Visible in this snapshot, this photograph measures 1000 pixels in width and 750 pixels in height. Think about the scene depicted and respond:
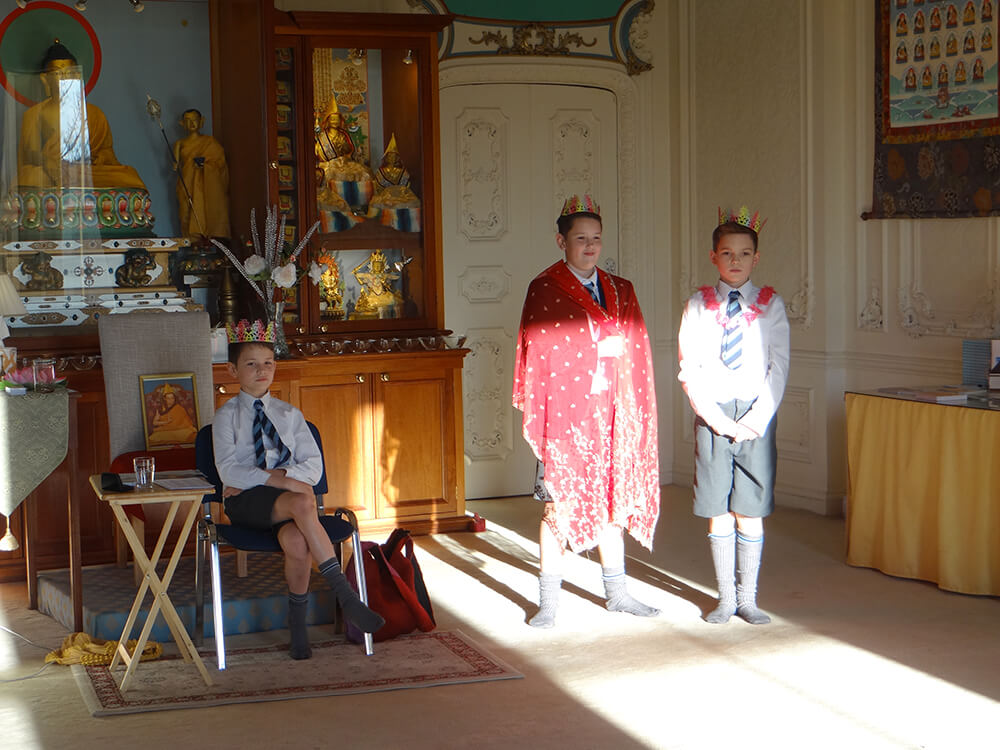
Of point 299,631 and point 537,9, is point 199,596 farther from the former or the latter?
point 537,9

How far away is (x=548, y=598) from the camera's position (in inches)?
178

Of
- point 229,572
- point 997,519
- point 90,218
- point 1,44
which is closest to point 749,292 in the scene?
point 997,519

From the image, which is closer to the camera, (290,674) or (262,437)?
(290,674)

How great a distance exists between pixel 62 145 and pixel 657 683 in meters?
3.70

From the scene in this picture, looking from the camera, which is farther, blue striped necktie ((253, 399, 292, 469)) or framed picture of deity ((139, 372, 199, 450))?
framed picture of deity ((139, 372, 199, 450))

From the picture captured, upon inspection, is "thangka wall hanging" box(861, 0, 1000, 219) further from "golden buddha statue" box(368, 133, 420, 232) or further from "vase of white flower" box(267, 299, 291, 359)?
"vase of white flower" box(267, 299, 291, 359)

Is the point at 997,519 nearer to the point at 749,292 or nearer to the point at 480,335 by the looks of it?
the point at 749,292

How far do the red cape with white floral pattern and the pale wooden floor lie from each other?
446 millimetres

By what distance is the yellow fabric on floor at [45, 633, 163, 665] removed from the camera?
13.7 ft

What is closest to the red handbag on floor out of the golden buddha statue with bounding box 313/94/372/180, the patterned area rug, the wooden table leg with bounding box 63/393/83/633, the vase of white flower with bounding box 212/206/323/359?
the patterned area rug

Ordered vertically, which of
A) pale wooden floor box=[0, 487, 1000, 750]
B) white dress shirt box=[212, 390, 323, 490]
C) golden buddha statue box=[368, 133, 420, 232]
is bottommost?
pale wooden floor box=[0, 487, 1000, 750]

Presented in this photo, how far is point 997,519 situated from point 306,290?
10.5ft


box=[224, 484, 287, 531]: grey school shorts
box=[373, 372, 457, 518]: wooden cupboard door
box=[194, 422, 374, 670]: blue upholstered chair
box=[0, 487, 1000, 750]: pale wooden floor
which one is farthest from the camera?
box=[373, 372, 457, 518]: wooden cupboard door

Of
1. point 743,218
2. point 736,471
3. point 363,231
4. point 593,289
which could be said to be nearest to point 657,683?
point 736,471
